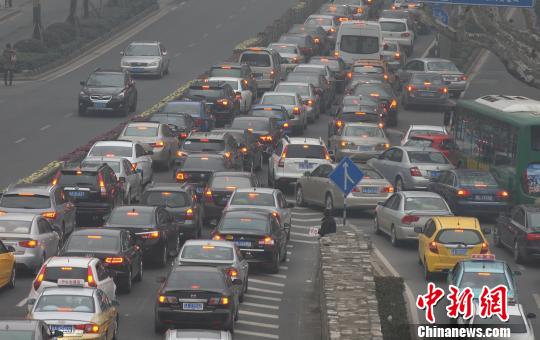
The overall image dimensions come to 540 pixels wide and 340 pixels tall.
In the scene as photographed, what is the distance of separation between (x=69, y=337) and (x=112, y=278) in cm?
548

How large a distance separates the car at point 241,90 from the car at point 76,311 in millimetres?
34891

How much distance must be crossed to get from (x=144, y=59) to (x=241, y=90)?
29.9ft

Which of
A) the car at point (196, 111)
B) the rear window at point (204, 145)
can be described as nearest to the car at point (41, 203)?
the rear window at point (204, 145)

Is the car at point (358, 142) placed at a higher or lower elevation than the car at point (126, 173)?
lower

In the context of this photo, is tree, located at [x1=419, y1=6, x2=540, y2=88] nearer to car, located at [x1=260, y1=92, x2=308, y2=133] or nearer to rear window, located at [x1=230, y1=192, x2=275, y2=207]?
car, located at [x1=260, y1=92, x2=308, y2=133]

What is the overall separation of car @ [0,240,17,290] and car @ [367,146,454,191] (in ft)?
54.6

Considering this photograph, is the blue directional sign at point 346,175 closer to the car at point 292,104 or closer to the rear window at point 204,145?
the rear window at point 204,145

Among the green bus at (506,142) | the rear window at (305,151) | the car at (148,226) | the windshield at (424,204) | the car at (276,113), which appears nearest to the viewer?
the car at (148,226)

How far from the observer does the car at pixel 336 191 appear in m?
42.2

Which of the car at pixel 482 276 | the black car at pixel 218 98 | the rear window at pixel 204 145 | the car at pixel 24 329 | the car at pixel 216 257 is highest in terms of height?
the car at pixel 24 329

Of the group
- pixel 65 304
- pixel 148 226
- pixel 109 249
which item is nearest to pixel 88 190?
pixel 148 226

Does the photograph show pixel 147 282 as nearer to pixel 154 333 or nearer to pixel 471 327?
pixel 154 333

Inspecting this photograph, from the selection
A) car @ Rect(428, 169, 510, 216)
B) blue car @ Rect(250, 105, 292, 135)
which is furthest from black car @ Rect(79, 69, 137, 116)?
car @ Rect(428, 169, 510, 216)

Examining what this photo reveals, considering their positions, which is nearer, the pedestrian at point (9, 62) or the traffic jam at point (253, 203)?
the traffic jam at point (253, 203)
